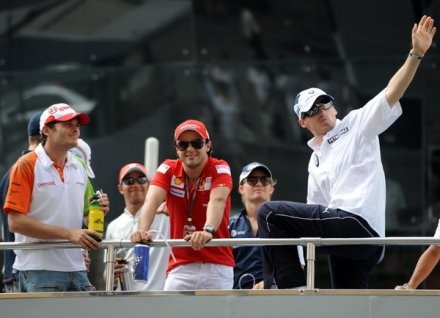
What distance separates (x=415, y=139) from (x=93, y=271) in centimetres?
390

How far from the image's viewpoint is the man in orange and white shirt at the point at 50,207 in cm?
905

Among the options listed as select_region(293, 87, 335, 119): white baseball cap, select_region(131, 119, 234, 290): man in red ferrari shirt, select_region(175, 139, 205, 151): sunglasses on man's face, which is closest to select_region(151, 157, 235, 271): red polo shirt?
select_region(131, 119, 234, 290): man in red ferrari shirt

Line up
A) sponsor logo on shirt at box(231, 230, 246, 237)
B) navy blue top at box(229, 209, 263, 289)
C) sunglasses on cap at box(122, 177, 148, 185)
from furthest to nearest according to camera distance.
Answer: sunglasses on cap at box(122, 177, 148, 185), sponsor logo on shirt at box(231, 230, 246, 237), navy blue top at box(229, 209, 263, 289)

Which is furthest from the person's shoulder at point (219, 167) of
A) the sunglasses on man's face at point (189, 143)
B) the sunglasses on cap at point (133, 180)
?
the sunglasses on cap at point (133, 180)

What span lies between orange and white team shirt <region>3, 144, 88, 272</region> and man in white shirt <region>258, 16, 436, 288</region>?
1.35 meters

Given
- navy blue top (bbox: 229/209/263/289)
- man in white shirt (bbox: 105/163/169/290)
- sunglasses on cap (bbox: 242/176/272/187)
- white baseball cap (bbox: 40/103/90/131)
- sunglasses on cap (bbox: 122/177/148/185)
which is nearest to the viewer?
white baseball cap (bbox: 40/103/90/131)

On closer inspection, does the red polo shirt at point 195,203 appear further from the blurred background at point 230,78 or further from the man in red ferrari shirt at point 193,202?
the blurred background at point 230,78

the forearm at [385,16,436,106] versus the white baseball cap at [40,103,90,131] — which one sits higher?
the forearm at [385,16,436,106]

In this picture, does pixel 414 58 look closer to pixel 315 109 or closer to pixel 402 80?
pixel 402 80

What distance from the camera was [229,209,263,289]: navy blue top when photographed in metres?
9.87

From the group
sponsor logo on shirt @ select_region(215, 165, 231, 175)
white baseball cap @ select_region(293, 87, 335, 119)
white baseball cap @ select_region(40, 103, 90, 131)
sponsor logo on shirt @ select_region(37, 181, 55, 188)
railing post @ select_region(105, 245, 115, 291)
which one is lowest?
railing post @ select_region(105, 245, 115, 291)

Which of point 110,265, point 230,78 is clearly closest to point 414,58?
point 110,265

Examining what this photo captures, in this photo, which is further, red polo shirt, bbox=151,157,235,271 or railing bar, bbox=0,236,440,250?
red polo shirt, bbox=151,157,235,271

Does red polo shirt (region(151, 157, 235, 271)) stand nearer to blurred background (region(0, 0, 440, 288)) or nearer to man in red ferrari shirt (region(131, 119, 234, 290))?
man in red ferrari shirt (region(131, 119, 234, 290))
